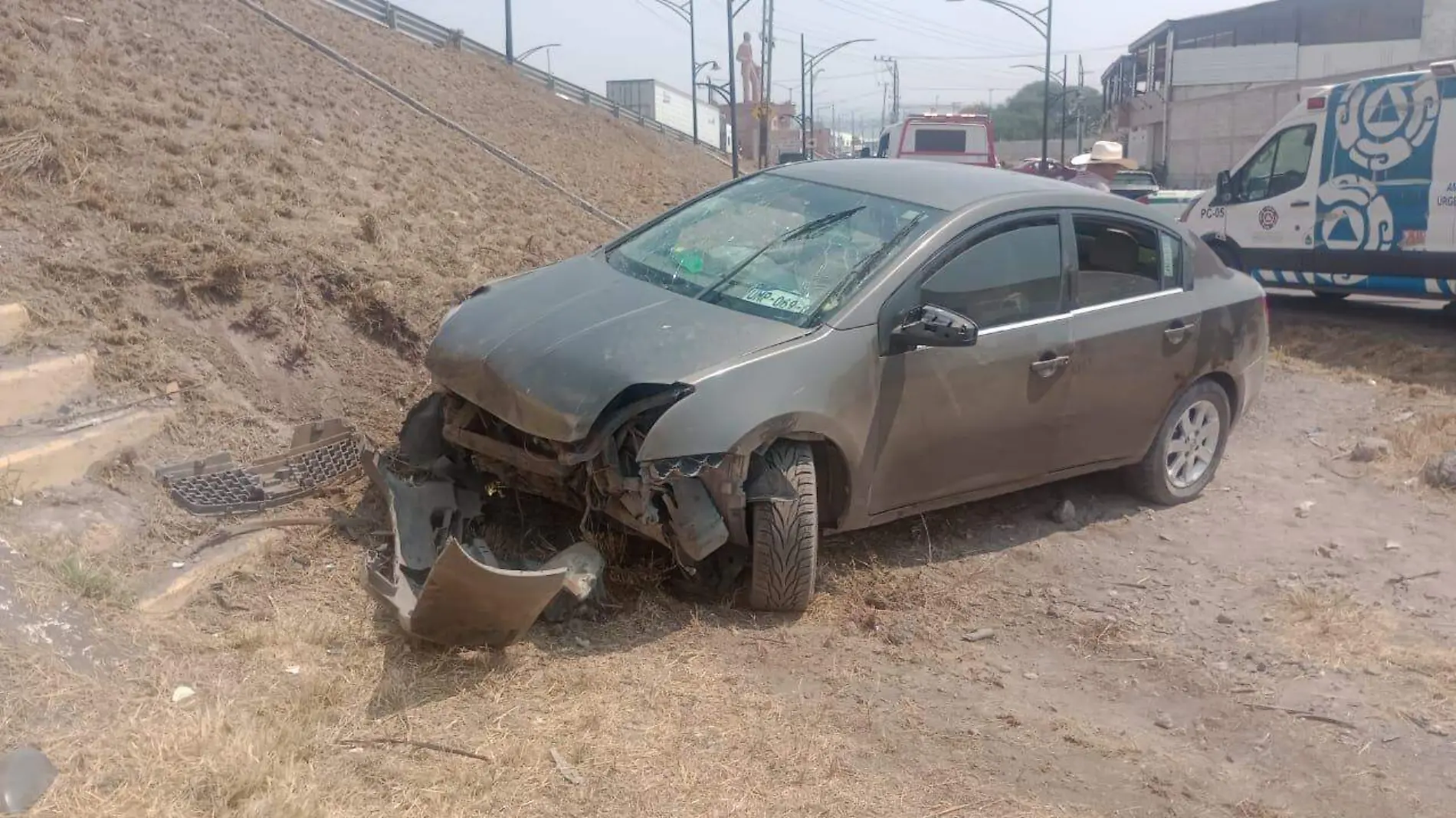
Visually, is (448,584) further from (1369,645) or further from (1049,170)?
(1049,170)

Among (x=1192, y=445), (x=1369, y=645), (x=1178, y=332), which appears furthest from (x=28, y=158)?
(x=1369, y=645)

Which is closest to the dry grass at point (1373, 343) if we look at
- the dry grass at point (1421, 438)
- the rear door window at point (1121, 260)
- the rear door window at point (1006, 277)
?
the dry grass at point (1421, 438)

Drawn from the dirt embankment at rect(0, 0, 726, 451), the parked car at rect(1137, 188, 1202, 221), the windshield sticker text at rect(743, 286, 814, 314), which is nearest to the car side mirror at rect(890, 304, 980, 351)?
the windshield sticker text at rect(743, 286, 814, 314)

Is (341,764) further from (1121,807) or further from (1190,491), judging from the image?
(1190,491)

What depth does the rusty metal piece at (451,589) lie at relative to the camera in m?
3.61

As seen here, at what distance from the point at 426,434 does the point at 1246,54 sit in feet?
199

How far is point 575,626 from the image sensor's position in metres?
4.29

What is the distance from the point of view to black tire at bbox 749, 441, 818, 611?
4387mm

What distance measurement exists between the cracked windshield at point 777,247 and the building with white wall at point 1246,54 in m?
44.1

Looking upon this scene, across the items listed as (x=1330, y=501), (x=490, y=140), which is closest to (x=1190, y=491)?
(x=1330, y=501)

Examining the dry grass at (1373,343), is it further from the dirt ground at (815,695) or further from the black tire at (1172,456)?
the dirt ground at (815,695)

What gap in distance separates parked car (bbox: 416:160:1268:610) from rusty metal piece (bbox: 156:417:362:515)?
41 centimetres

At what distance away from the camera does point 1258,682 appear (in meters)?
4.36

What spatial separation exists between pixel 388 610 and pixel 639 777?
1.24 meters
